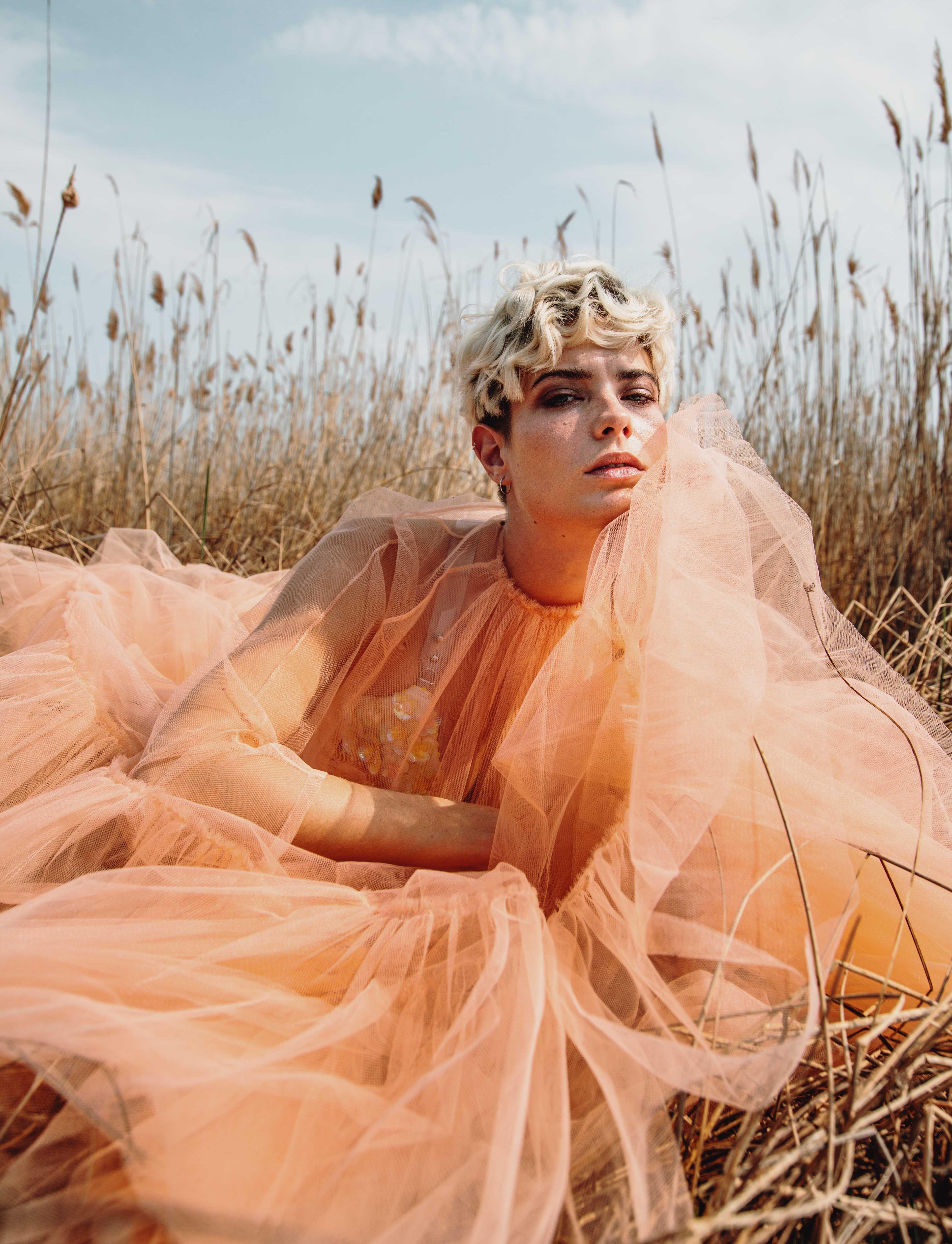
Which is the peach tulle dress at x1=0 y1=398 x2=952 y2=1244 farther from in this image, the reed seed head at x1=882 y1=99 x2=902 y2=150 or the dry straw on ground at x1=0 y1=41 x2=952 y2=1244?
the reed seed head at x1=882 y1=99 x2=902 y2=150

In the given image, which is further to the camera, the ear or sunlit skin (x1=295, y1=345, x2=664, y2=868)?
the ear

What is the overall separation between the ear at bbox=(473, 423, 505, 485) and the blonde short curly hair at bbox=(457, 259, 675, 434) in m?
0.02

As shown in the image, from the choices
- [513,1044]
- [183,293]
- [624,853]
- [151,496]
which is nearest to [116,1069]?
[513,1044]

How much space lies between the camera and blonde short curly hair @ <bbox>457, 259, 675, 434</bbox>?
1738 mm

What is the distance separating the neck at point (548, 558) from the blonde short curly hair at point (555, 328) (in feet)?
0.79

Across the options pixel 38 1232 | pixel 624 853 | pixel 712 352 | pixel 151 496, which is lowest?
pixel 38 1232

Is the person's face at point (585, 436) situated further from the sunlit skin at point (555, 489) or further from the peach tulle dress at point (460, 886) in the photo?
the peach tulle dress at point (460, 886)

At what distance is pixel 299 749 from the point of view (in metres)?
1.61

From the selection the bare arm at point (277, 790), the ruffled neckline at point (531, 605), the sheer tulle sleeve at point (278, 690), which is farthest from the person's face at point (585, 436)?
the bare arm at point (277, 790)

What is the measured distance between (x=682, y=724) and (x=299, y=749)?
0.77 m

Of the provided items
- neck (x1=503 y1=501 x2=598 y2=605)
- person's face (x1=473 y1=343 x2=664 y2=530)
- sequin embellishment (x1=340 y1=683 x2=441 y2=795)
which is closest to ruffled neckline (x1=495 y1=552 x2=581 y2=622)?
neck (x1=503 y1=501 x2=598 y2=605)

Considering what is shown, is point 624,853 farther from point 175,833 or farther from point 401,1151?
point 175,833

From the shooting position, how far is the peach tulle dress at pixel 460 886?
83 cm

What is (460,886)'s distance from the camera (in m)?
1.20
